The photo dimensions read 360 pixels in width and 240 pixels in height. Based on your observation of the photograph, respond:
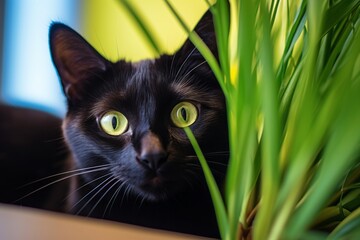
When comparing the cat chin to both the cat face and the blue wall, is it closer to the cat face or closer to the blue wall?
the cat face

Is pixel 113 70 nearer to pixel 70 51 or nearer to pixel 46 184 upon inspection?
pixel 70 51

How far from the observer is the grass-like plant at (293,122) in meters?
0.45

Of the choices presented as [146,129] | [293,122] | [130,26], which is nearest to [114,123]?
[146,129]

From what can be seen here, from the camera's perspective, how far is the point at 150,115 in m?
0.83

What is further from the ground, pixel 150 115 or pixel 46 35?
pixel 46 35

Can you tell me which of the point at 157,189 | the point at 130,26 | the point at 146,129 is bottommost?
the point at 157,189

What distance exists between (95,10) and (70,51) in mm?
99

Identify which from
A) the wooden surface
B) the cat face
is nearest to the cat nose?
the cat face

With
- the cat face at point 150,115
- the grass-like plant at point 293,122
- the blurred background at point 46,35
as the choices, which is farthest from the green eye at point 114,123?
the grass-like plant at point 293,122

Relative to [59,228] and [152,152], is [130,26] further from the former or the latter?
[59,228]

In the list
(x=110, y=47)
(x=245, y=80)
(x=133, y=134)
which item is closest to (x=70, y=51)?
(x=110, y=47)

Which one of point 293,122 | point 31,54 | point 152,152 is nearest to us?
point 293,122

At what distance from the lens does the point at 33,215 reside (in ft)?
3.20

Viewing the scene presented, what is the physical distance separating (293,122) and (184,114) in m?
0.29
